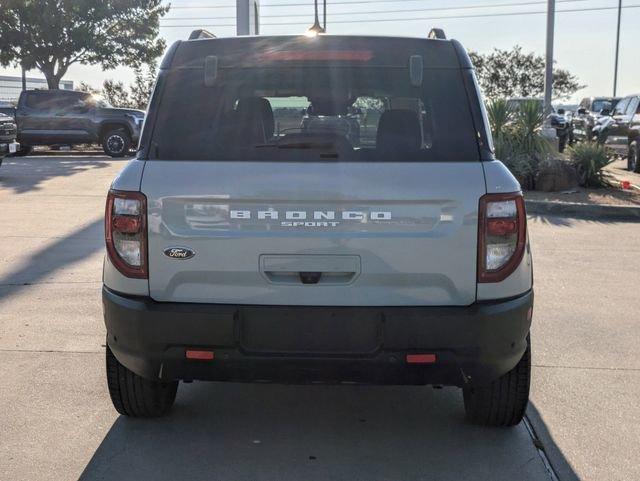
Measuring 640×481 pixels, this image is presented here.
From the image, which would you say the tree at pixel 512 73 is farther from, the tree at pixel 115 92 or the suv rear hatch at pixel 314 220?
the suv rear hatch at pixel 314 220

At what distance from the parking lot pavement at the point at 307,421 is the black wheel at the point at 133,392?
0.30ft

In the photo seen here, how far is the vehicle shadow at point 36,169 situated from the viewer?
14641mm

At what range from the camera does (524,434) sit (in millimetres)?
4004

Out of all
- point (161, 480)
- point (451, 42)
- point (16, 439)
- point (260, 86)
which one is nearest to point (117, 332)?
point (161, 480)

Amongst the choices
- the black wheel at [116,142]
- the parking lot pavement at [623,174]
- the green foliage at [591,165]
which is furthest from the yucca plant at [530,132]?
the black wheel at [116,142]

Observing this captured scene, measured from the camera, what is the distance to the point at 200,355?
3.36m

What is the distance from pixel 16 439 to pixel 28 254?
15.9 ft

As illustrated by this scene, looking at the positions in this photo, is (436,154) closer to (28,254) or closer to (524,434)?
(524,434)

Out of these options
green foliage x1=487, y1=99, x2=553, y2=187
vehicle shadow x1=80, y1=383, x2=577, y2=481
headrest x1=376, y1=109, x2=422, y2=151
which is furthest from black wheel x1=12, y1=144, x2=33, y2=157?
headrest x1=376, y1=109, x2=422, y2=151

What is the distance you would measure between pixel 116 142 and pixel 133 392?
19.2 m

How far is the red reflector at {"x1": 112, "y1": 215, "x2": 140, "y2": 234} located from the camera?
334 cm

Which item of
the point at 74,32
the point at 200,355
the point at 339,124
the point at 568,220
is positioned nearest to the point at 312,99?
the point at 339,124

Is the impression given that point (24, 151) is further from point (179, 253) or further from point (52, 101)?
point (179, 253)

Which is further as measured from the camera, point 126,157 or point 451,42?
point 126,157
